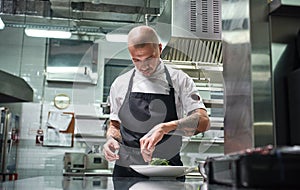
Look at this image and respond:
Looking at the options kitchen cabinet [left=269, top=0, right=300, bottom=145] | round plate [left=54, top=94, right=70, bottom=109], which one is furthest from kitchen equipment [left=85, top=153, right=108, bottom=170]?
kitchen cabinet [left=269, top=0, right=300, bottom=145]

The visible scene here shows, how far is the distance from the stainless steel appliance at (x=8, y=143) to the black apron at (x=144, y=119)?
251 centimetres

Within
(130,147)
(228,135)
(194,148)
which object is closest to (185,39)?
(130,147)

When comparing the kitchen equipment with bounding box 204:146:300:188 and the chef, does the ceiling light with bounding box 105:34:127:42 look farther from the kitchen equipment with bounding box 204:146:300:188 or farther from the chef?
the kitchen equipment with bounding box 204:146:300:188

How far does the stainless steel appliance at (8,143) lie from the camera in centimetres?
408

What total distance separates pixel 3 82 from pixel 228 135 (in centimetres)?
334

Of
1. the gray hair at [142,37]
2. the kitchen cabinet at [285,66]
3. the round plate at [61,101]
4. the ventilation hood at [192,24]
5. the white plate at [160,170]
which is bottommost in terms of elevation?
the white plate at [160,170]

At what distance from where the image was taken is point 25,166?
15.5 ft

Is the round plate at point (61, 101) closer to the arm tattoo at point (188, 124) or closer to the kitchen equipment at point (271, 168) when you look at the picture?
the arm tattoo at point (188, 124)

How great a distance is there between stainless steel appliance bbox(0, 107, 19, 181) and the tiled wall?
0.15m

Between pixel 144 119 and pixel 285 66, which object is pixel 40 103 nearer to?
pixel 144 119

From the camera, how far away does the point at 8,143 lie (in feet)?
13.9

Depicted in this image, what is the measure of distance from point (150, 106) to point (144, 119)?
0.08m

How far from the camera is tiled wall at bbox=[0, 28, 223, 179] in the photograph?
4688 millimetres

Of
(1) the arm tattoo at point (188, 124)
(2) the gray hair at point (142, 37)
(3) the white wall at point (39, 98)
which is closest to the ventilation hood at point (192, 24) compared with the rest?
(2) the gray hair at point (142, 37)
